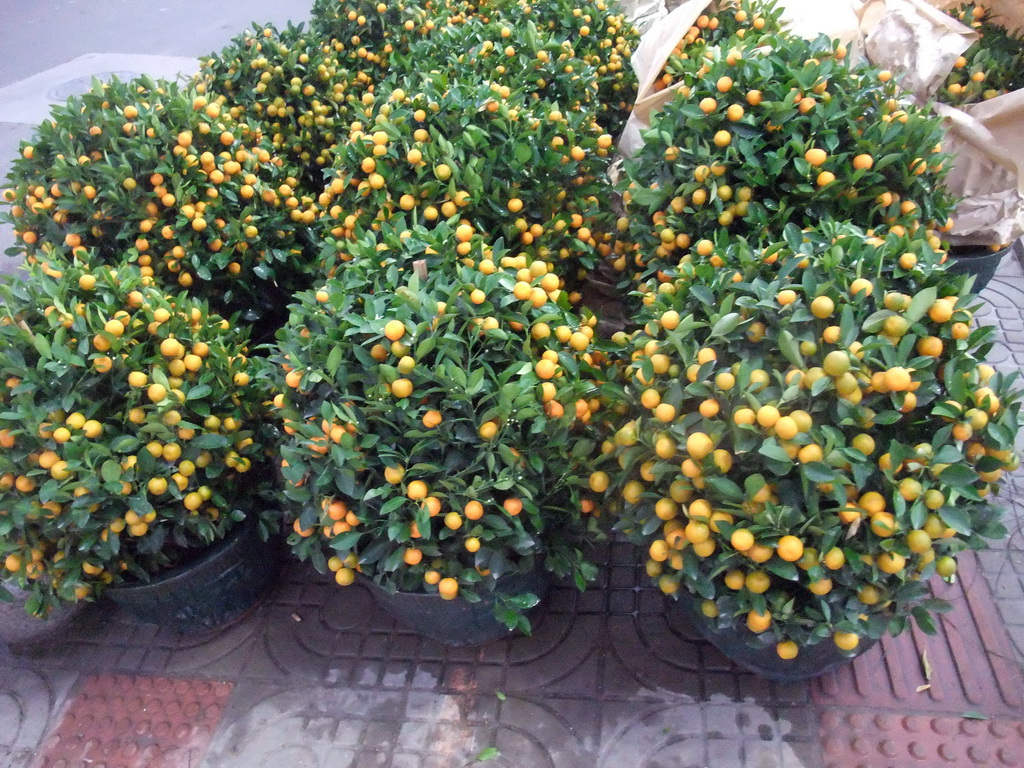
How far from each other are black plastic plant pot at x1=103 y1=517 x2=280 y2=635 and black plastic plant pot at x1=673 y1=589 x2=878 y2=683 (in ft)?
4.53

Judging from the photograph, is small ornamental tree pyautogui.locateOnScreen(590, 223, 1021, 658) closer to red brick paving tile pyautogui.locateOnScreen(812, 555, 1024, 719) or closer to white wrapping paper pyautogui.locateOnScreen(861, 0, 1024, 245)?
red brick paving tile pyautogui.locateOnScreen(812, 555, 1024, 719)

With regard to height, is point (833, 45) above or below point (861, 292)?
above

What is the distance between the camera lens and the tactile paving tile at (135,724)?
209 centimetres

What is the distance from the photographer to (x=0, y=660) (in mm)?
2438

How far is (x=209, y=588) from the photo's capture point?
222cm

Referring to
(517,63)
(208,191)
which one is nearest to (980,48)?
(517,63)

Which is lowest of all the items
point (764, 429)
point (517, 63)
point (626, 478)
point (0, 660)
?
point (0, 660)

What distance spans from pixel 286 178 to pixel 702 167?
5.76 feet

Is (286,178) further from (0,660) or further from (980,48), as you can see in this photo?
(980,48)

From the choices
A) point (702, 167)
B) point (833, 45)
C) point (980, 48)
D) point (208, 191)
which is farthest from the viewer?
point (980, 48)

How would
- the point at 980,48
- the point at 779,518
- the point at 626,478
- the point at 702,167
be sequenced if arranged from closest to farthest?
the point at 779,518
the point at 626,478
the point at 702,167
the point at 980,48

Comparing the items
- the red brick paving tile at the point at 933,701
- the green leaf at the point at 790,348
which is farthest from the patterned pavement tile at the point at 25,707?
the green leaf at the point at 790,348

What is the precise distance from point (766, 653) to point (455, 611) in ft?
2.82

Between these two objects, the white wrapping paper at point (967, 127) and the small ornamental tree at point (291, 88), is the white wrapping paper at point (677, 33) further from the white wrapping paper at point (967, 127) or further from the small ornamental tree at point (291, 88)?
the small ornamental tree at point (291, 88)
